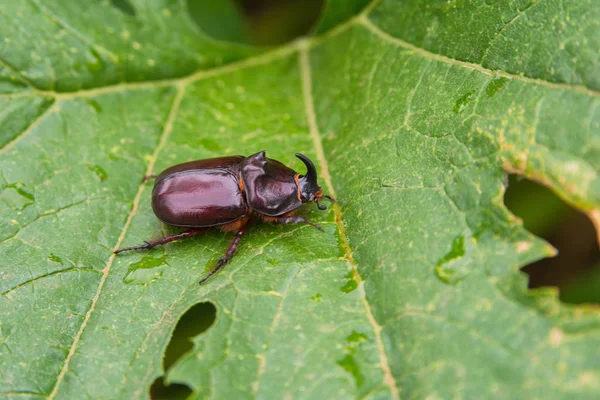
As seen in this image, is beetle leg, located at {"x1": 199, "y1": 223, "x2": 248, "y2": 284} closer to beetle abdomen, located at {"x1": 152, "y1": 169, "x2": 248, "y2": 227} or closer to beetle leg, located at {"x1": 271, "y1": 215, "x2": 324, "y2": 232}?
beetle abdomen, located at {"x1": 152, "y1": 169, "x2": 248, "y2": 227}

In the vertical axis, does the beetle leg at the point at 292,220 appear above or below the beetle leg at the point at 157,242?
above

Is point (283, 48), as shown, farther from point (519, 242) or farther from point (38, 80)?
point (519, 242)

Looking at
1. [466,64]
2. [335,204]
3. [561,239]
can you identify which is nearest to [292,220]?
[335,204]

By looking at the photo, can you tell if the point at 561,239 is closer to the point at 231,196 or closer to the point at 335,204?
the point at 335,204

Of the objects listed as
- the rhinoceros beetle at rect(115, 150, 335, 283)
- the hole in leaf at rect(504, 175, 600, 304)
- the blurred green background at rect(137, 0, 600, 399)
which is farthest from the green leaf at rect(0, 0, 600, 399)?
the hole in leaf at rect(504, 175, 600, 304)

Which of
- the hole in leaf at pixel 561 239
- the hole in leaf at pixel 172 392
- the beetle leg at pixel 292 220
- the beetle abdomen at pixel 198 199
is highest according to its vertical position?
the hole in leaf at pixel 561 239

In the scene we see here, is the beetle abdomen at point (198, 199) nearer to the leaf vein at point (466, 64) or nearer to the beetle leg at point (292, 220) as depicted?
the beetle leg at point (292, 220)

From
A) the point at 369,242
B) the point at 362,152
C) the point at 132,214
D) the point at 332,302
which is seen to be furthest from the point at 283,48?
the point at 332,302

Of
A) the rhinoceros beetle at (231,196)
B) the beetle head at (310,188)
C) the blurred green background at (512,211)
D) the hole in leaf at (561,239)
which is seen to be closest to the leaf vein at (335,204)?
the beetle head at (310,188)
